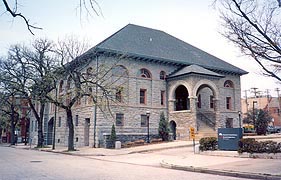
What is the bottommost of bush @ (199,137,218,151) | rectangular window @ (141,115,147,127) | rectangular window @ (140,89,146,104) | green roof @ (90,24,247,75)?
bush @ (199,137,218,151)

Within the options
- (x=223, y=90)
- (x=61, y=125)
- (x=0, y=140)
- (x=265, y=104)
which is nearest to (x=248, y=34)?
(x=223, y=90)

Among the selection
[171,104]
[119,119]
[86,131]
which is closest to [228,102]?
[171,104]

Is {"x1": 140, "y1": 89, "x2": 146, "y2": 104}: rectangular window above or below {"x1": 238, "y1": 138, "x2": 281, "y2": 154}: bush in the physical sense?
above

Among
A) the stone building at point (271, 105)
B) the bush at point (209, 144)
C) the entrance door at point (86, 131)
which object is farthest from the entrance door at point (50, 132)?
the stone building at point (271, 105)

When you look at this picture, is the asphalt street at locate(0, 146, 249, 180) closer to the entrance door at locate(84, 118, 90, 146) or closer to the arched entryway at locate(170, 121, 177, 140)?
the entrance door at locate(84, 118, 90, 146)

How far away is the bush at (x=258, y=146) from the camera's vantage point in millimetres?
16172

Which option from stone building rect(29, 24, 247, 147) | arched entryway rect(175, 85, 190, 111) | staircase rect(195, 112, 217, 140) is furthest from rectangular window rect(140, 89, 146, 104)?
staircase rect(195, 112, 217, 140)

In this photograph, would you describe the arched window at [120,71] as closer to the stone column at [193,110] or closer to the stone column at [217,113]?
the stone column at [193,110]

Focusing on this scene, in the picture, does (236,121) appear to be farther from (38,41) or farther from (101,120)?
(38,41)

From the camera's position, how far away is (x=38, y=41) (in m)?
34.3

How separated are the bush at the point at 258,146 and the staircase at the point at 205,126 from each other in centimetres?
1506

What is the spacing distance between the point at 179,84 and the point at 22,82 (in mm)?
18540

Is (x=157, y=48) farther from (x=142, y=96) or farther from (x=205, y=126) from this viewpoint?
(x=205, y=126)

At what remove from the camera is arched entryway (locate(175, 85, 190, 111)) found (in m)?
38.6
